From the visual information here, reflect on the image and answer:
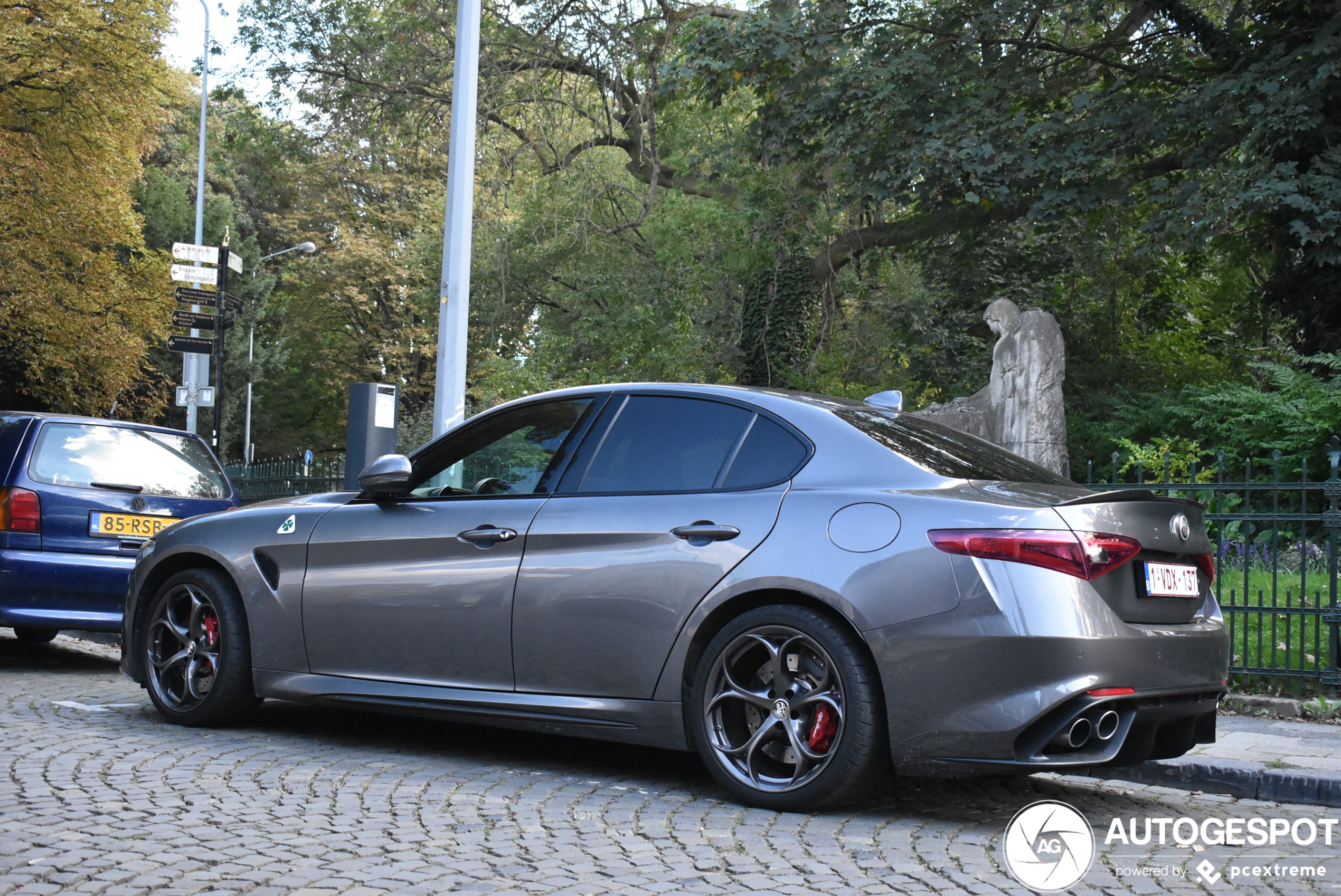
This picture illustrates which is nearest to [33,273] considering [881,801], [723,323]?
[723,323]

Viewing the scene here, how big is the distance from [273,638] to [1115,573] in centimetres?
359

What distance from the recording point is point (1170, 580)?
4.36m

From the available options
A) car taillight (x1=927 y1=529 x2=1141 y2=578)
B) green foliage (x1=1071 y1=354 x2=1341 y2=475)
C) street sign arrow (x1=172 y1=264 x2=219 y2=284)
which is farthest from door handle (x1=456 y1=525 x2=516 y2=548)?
street sign arrow (x1=172 y1=264 x2=219 y2=284)

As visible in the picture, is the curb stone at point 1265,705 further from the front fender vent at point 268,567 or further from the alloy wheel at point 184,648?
the alloy wheel at point 184,648

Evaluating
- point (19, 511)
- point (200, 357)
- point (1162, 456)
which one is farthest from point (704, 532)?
point (200, 357)

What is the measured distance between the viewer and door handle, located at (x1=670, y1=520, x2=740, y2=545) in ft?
15.0

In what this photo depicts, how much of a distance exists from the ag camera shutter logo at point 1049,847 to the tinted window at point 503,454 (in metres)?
2.19

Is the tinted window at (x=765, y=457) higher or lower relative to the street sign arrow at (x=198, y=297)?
lower

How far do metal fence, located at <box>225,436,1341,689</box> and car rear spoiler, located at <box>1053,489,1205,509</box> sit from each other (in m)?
2.46

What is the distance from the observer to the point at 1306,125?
13234mm

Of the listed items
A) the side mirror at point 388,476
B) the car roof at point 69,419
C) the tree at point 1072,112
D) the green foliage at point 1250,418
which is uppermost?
the tree at point 1072,112

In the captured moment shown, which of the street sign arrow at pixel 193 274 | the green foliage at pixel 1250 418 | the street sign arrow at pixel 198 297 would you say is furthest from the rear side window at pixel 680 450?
the street sign arrow at pixel 198 297

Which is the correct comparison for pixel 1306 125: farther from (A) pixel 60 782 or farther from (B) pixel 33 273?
(B) pixel 33 273

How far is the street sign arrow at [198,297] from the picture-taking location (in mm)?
20294
